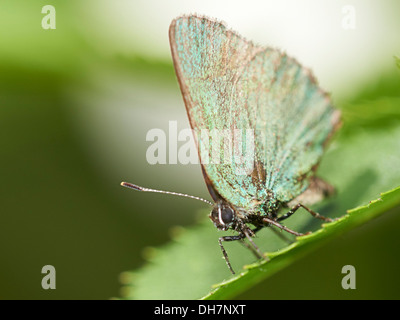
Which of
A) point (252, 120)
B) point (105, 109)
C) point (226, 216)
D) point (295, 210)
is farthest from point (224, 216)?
point (105, 109)

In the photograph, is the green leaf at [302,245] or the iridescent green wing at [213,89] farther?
the iridescent green wing at [213,89]

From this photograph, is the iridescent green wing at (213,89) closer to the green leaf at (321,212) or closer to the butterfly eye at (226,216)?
the butterfly eye at (226,216)

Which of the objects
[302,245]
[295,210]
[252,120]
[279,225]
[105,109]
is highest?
[105,109]

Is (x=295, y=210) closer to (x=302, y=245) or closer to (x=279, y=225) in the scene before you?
(x=279, y=225)

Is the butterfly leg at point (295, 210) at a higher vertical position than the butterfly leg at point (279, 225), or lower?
higher

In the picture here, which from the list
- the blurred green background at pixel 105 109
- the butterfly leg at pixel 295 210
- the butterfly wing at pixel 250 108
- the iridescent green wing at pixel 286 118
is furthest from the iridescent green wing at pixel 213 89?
the blurred green background at pixel 105 109

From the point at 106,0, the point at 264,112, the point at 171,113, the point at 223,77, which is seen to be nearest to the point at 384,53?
the point at 264,112
